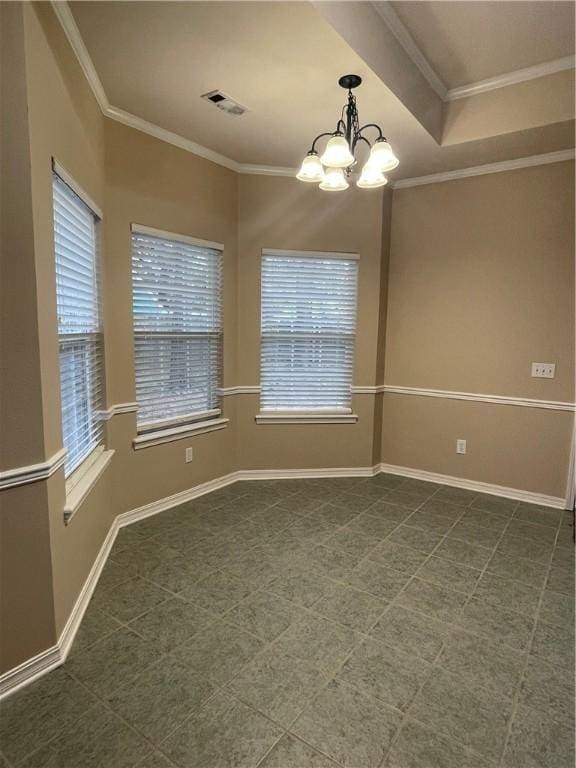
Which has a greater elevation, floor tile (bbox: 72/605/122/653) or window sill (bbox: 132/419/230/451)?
window sill (bbox: 132/419/230/451)

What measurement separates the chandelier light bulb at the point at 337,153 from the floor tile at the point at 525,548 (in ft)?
8.27

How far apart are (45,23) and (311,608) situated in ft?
9.24

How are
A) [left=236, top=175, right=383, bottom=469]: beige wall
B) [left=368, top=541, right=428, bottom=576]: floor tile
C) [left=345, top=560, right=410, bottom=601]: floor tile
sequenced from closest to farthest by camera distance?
[left=345, top=560, right=410, bottom=601]: floor tile, [left=368, top=541, right=428, bottom=576]: floor tile, [left=236, top=175, right=383, bottom=469]: beige wall

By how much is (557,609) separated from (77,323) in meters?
2.90

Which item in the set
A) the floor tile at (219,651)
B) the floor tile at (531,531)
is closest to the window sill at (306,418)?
the floor tile at (531,531)

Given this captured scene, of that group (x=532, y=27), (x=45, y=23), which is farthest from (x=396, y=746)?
(x=532, y=27)

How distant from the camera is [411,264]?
3.90 m

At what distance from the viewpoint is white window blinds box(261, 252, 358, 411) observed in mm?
3764

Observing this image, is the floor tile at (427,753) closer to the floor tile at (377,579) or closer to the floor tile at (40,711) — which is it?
the floor tile at (377,579)

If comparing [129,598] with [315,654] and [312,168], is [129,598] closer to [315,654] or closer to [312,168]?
[315,654]

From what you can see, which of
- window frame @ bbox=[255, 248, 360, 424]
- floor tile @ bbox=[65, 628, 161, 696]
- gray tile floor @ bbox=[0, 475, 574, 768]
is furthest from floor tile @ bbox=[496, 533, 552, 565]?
floor tile @ bbox=[65, 628, 161, 696]

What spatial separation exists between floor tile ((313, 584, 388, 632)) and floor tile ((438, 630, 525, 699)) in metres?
0.35

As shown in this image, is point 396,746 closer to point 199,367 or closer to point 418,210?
point 199,367

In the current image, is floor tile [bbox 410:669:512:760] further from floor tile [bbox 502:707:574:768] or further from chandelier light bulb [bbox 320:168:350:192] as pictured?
chandelier light bulb [bbox 320:168:350:192]
